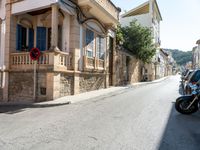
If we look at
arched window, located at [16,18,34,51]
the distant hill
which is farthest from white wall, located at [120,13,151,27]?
the distant hill

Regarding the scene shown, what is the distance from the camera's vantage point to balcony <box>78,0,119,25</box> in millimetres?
12203

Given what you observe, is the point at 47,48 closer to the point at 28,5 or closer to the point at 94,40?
the point at 28,5

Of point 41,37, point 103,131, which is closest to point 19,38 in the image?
point 41,37

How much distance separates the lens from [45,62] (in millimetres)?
10547

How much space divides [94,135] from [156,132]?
5.00ft

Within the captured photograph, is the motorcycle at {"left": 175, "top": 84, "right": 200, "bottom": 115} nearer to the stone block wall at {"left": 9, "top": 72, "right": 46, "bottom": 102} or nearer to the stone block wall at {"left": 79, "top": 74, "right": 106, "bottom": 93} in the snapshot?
the stone block wall at {"left": 9, "top": 72, "right": 46, "bottom": 102}

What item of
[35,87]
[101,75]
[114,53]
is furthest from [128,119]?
[114,53]

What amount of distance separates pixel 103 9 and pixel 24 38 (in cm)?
537

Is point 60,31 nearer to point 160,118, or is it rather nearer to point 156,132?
point 160,118

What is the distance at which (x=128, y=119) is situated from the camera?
20.7 ft

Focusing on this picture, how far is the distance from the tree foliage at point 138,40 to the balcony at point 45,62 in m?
13.5

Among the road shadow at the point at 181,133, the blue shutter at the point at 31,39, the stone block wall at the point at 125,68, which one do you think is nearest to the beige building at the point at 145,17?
the stone block wall at the point at 125,68

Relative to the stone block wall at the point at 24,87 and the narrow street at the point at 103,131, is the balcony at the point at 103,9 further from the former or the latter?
the narrow street at the point at 103,131

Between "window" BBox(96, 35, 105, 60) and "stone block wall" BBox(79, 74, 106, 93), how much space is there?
1.55m
